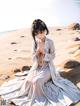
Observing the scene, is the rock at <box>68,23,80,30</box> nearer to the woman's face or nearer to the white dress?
the white dress

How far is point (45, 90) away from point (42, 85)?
0.43ft

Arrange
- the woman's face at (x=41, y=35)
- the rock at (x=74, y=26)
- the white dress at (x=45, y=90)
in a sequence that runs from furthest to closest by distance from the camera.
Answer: the rock at (x=74, y=26) → the woman's face at (x=41, y=35) → the white dress at (x=45, y=90)

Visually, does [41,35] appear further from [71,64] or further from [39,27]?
[71,64]

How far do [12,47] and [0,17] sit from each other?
4.44 m

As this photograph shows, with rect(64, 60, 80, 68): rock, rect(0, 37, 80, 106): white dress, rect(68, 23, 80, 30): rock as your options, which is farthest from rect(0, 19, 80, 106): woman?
rect(68, 23, 80, 30): rock

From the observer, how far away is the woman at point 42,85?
25.7 ft

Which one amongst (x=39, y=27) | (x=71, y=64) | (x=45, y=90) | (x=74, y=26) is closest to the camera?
(x=39, y=27)

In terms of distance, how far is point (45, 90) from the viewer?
26.2 feet

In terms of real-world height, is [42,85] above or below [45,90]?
above

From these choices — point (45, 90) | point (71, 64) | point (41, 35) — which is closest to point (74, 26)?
point (71, 64)

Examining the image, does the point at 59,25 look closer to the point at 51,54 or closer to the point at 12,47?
the point at 12,47

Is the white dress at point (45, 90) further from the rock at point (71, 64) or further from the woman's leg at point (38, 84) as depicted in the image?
the rock at point (71, 64)

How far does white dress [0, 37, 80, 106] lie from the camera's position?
780 cm

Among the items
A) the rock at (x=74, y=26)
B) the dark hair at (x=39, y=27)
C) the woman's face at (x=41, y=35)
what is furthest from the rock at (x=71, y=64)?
the rock at (x=74, y=26)
